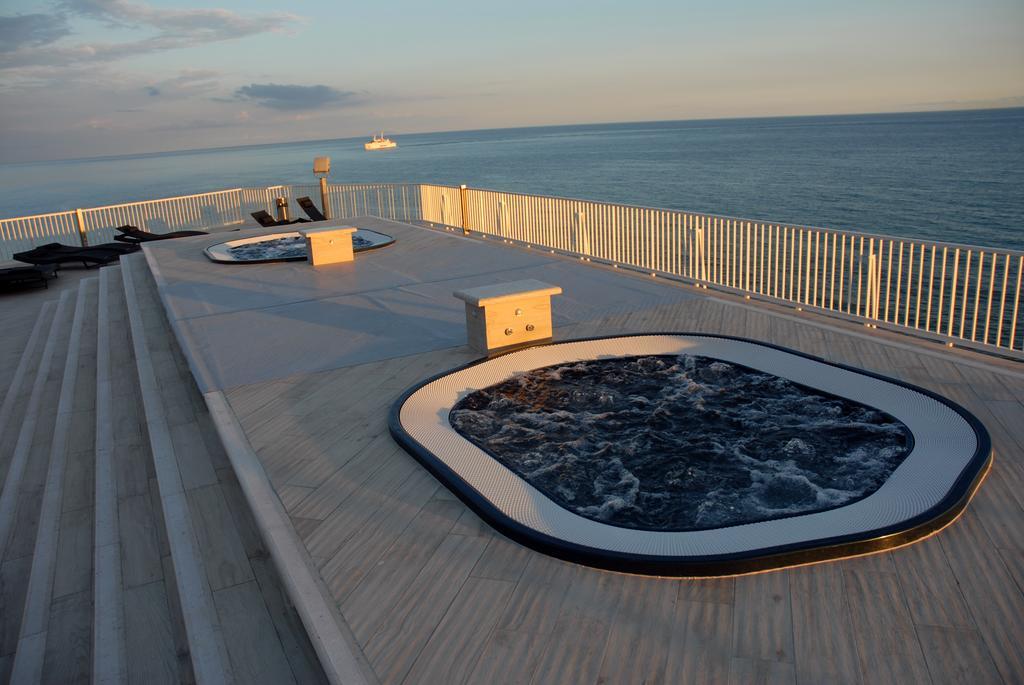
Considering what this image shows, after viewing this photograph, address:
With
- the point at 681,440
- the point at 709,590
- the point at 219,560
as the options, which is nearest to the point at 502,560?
the point at 709,590

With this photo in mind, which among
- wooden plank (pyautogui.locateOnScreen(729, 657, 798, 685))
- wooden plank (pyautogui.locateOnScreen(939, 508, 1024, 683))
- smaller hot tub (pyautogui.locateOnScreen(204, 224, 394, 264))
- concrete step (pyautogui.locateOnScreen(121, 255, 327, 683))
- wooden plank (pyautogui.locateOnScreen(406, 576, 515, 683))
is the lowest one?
concrete step (pyautogui.locateOnScreen(121, 255, 327, 683))

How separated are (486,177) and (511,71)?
8.93 metres

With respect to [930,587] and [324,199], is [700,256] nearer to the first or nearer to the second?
[930,587]

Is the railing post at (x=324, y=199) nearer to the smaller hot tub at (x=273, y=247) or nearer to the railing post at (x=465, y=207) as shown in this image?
the smaller hot tub at (x=273, y=247)

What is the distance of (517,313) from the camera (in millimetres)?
6000

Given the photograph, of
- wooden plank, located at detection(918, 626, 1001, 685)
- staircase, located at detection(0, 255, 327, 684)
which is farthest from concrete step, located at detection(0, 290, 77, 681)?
wooden plank, located at detection(918, 626, 1001, 685)

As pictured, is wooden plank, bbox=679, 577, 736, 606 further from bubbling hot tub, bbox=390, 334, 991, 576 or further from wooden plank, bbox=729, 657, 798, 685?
wooden plank, bbox=729, 657, 798, 685

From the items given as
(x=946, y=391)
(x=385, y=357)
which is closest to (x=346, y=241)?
(x=385, y=357)

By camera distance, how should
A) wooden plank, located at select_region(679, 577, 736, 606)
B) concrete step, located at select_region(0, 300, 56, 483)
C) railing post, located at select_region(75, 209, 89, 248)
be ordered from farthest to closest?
railing post, located at select_region(75, 209, 89, 248), concrete step, located at select_region(0, 300, 56, 483), wooden plank, located at select_region(679, 577, 736, 606)

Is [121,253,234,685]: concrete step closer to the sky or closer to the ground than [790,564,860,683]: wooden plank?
closer to the ground

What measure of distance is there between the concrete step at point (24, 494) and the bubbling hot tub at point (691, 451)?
213cm

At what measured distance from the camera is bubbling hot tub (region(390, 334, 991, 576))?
10.1ft

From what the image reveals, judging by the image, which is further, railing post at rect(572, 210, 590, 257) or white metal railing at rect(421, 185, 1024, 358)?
railing post at rect(572, 210, 590, 257)

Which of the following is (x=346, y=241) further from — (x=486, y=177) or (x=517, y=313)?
(x=486, y=177)
